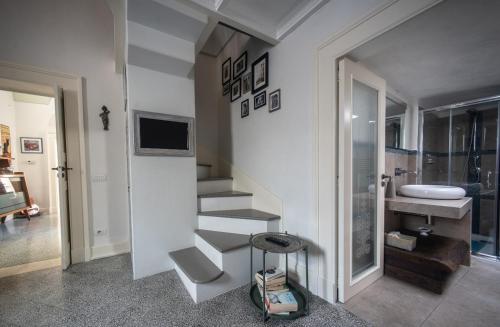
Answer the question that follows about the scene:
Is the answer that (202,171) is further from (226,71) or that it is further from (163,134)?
(226,71)

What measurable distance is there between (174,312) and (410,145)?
10.9 ft

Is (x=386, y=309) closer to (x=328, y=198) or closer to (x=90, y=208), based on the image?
(x=328, y=198)

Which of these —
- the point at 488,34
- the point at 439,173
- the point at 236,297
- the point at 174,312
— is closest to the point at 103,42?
the point at 174,312

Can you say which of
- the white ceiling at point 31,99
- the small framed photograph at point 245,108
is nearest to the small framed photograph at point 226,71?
the small framed photograph at point 245,108

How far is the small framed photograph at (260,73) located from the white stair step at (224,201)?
47.7 inches

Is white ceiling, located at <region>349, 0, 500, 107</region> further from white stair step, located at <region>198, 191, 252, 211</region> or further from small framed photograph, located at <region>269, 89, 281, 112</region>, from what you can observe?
white stair step, located at <region>198, 191, 252, 211</region>

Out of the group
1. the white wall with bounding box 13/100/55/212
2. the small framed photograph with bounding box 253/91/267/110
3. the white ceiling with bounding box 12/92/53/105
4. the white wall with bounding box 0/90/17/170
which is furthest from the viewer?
the white wall with bounding box 13/100/55/212

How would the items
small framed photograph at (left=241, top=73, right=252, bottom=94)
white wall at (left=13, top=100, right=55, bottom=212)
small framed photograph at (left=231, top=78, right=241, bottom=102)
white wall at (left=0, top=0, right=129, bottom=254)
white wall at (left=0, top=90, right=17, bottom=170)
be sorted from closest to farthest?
white wall at (left=0, top=0, right=129, bottom=254) → small framed photograph at (left=241, top=73, right=252, bottom=94) → small framed photograph at (left=231, top=78, right=241, bottom=102) → white wall at (left=0, top=90, right=17, bottom=170) → white wall at (left=13, top=100, right=55, bottom=212)

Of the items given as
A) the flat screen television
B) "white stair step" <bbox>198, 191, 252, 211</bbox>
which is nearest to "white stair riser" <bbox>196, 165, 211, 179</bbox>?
"white stair step" <bbox>198, 191, 252, 211</bbox>

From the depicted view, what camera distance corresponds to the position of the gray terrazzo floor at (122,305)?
1.31m

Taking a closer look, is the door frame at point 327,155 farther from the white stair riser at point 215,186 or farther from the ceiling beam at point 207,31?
the white stair riser at point 215,186

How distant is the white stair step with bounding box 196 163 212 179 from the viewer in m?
2.87

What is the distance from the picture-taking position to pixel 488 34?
149 cm

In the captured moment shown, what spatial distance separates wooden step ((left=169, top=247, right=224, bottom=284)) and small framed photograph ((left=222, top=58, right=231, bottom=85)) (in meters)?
2.28
